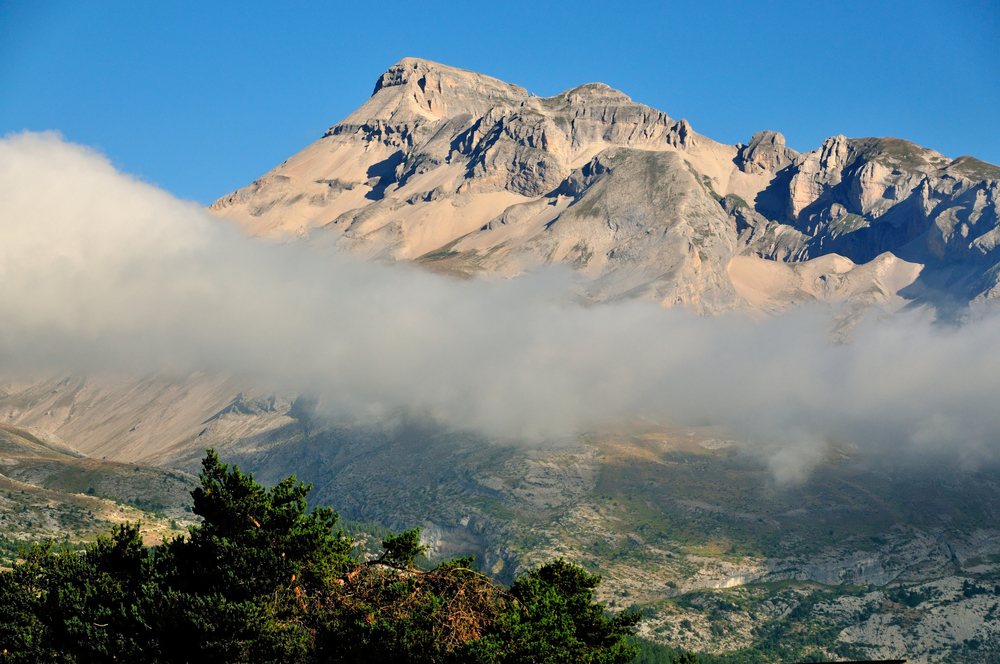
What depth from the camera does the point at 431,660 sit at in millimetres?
47531

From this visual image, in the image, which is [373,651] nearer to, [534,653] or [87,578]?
[534,653]

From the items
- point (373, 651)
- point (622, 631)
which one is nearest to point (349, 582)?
point (373, 651)

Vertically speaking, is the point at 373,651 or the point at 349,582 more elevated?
the point at 349,582

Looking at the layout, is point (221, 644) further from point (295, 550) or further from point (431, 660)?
point (431, 660)

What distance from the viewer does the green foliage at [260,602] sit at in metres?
48.1

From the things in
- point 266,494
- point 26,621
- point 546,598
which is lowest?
point 26,621

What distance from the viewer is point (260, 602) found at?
50.8m

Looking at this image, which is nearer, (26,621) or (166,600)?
(166,600)

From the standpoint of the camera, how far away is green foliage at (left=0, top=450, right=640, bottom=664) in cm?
4809

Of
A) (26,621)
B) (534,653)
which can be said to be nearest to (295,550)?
(534,653)

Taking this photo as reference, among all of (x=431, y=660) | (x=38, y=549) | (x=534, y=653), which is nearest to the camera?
(x=431, y=660)

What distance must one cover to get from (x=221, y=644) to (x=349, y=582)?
800 cm

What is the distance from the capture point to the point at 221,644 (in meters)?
49.3

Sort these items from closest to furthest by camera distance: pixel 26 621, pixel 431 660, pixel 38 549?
1. pixel 431 660
2. pixel 26 621
3. pixel 38 549
